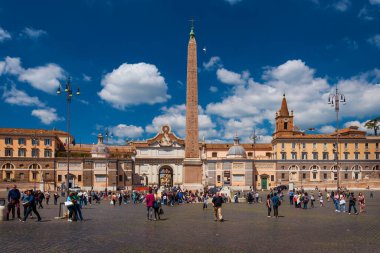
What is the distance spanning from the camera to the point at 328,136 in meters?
82.5

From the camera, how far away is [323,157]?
82.2 metres

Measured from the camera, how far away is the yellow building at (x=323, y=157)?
8156 centimetres

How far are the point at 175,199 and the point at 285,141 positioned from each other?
4620 cm

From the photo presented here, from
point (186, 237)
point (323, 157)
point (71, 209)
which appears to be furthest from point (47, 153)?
point (186, 237)

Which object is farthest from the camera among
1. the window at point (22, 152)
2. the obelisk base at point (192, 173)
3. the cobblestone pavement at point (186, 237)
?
the window at point (22, 152)

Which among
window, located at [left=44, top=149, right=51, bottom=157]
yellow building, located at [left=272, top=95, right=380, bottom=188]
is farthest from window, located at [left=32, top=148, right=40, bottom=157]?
yellow building, located at [left=272, top=95, right=380, bottom=188]

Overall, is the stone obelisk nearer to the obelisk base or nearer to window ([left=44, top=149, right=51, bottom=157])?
the obelisk base

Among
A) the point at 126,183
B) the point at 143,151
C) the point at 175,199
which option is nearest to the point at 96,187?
the point at 126,183

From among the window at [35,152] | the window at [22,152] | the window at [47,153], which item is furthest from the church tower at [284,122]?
the window at [22,152]

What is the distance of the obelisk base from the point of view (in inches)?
2042

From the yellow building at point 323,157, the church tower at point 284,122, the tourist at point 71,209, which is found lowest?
the tourist at point 71,209

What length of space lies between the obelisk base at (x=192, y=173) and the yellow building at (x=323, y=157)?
108ft

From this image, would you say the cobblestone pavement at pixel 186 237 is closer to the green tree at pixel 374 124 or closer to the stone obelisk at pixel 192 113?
the stone obelisk at pixel 192 113

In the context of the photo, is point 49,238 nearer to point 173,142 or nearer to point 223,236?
point 223,236
